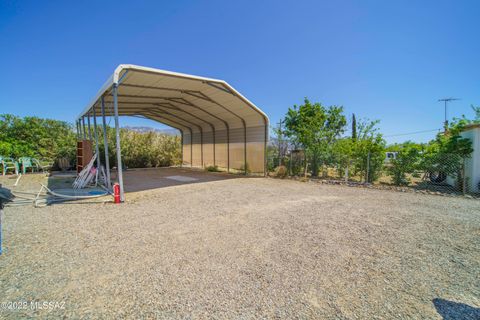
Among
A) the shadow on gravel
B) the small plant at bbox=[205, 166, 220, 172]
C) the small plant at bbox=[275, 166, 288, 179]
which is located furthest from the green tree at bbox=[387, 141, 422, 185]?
the small plant at bbox=[205, 166, 220, 172]

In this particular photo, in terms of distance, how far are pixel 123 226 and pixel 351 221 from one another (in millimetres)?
4244

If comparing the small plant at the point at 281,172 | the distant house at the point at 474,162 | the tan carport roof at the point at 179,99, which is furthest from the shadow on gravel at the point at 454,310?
the small plant at the point at 281,172

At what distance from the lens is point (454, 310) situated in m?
1.71

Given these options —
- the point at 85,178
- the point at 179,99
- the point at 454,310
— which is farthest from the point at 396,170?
the point at 85,178

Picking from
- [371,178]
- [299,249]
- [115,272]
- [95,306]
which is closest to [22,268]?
[115,272]

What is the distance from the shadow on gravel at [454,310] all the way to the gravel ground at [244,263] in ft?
0.03

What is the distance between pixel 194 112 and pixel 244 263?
10.8 meters

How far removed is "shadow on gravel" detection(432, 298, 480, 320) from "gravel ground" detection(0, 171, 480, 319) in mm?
10

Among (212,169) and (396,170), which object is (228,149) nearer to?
(212,169)

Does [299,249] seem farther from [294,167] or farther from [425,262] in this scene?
[294,167]

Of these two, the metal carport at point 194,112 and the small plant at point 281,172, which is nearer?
the metal carport at point 194,112

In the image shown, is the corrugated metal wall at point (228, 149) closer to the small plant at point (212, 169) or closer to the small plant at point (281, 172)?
the small plant at point (212, 169)

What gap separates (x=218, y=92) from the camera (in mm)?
8492

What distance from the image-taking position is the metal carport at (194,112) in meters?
6.50
